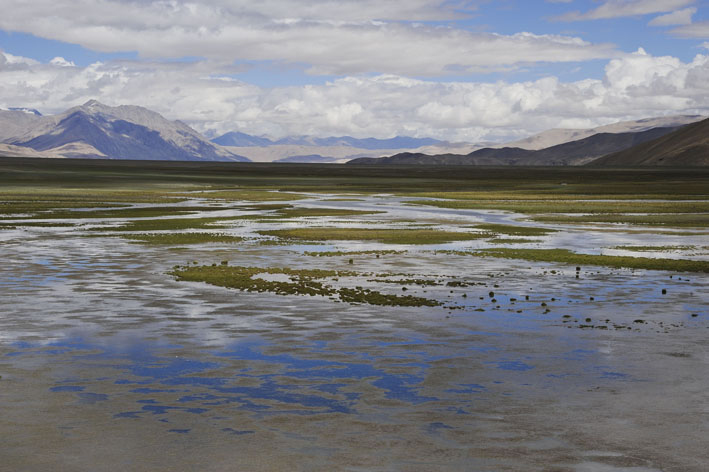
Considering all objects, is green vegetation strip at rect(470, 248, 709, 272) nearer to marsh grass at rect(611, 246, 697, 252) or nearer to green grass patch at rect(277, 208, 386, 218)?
marsh grass at rect(611, 246, 697, 252)

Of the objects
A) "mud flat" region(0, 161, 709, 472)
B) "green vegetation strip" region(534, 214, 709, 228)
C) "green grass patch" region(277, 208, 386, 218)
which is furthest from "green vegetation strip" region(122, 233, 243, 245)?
"green vegetation strip" region(534, 214, 709, 228)

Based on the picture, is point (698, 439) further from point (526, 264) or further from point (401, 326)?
point (526, 264)

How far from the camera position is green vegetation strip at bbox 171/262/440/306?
24.1 m

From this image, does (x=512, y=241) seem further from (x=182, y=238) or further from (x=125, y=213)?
(x=125, y=213)

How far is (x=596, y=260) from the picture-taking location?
34625 mm

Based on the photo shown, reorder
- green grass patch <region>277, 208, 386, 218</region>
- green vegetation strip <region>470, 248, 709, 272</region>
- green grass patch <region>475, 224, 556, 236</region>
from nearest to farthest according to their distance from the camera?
green vegetation strip <region>470, 248, 709, 272</region>
green grass patch <region>475, 224, 556, 236</region>
green grass patch <region>277, 208, 386, 218</region>

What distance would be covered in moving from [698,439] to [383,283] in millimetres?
16920

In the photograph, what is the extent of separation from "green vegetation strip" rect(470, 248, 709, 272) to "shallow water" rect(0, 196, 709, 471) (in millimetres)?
3708

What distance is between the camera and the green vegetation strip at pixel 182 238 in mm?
43009

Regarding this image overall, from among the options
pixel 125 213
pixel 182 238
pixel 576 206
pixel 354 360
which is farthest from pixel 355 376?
pixel 576 206

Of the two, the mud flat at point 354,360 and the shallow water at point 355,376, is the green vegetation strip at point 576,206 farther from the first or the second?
the shallow water at point 355,376

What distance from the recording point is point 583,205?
8169 cm

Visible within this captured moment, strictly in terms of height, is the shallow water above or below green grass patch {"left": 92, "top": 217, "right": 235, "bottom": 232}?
below

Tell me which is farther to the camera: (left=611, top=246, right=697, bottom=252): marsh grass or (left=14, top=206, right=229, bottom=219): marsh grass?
(left=14, top=206, right=229, bottom=219): marsh grass
